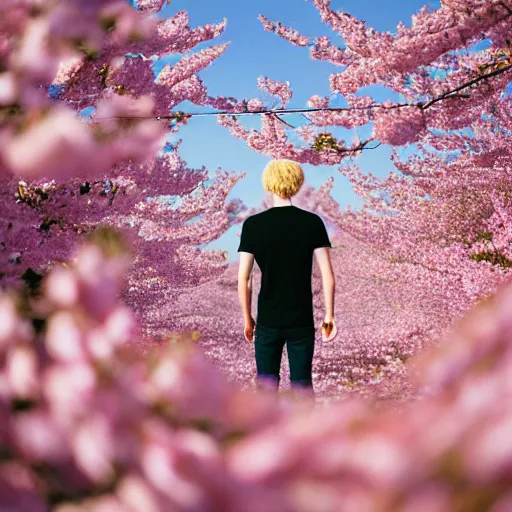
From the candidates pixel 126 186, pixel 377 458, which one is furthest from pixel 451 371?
pixel 126 186

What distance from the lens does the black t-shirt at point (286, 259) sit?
411cm

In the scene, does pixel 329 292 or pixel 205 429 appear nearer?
pixel 205 429

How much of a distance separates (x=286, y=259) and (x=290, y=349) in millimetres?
596

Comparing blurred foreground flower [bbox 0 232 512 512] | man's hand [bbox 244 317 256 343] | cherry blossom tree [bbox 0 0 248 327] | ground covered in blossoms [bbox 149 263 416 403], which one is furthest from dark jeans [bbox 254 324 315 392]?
blurred foreground flower [bbox 0 232 512 512]

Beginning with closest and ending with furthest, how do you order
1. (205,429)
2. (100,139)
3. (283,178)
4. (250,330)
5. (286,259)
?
(205,429), (100,139), (286,259), (283,178), (250,330)

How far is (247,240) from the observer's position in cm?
421

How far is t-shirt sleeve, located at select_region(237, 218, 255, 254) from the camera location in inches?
165

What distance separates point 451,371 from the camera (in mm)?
537

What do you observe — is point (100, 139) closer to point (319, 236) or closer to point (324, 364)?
point (319, 236)

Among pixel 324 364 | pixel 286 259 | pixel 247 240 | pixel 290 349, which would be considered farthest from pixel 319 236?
pixel 324 364

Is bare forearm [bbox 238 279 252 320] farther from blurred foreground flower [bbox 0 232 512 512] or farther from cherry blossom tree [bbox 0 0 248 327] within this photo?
blurred foreground flower [bbox 0 232 512 512]

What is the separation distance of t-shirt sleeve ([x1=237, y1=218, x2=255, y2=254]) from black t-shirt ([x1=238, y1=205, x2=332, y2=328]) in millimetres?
15

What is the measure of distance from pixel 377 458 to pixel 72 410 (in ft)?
0.90

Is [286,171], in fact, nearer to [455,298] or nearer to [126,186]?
[126,186]
